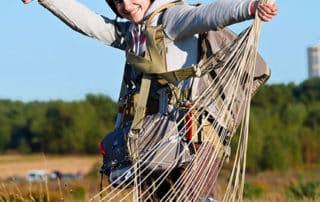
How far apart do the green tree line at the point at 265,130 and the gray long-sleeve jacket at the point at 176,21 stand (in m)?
24.7

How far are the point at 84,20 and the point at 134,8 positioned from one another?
298mm

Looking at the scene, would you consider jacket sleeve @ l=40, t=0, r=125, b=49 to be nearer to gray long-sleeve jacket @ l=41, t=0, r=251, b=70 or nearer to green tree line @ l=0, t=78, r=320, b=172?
gray long-sleeve jacket @ l=41, t=0, r=251, b=70

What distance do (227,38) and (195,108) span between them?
37cm

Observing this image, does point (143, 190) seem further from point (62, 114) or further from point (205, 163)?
point (62, 114)

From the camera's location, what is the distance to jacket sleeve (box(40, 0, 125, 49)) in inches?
186

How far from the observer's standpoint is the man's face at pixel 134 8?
4.55 meters

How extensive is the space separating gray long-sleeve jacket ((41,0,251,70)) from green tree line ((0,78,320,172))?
24.7 meters

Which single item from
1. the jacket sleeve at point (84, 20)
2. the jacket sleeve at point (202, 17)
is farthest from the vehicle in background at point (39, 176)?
the jacket sleeve at point (202, 17)

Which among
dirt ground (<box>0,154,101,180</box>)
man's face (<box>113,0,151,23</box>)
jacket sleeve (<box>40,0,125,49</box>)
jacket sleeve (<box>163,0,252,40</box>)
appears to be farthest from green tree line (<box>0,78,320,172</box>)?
jacket sleeve (<box>163,0,252,40</box>)

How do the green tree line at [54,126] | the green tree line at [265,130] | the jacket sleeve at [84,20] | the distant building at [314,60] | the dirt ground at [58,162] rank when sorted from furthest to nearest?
the distant building at [314,60] < the green tree line at [54,126] < the dirt ground at [58,162] < the green tree line at [265,130] < the jacket sleeve at [84,20]

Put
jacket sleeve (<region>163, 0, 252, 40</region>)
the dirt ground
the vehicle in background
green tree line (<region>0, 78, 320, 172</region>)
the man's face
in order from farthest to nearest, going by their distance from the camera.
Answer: the dirt ground, green tree line (<region>0, 78, 320, 172</region>), the vehicle in background, the man's face, jacket sleeve (<region>163, 0, 252, 40</region>)

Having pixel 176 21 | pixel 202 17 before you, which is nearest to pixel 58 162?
pixel 176 21

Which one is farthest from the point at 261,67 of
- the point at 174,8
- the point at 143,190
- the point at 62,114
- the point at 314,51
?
the point at 314,51

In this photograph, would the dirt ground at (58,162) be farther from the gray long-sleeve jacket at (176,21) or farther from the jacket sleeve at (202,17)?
the jacket sleeve at (202,17)
